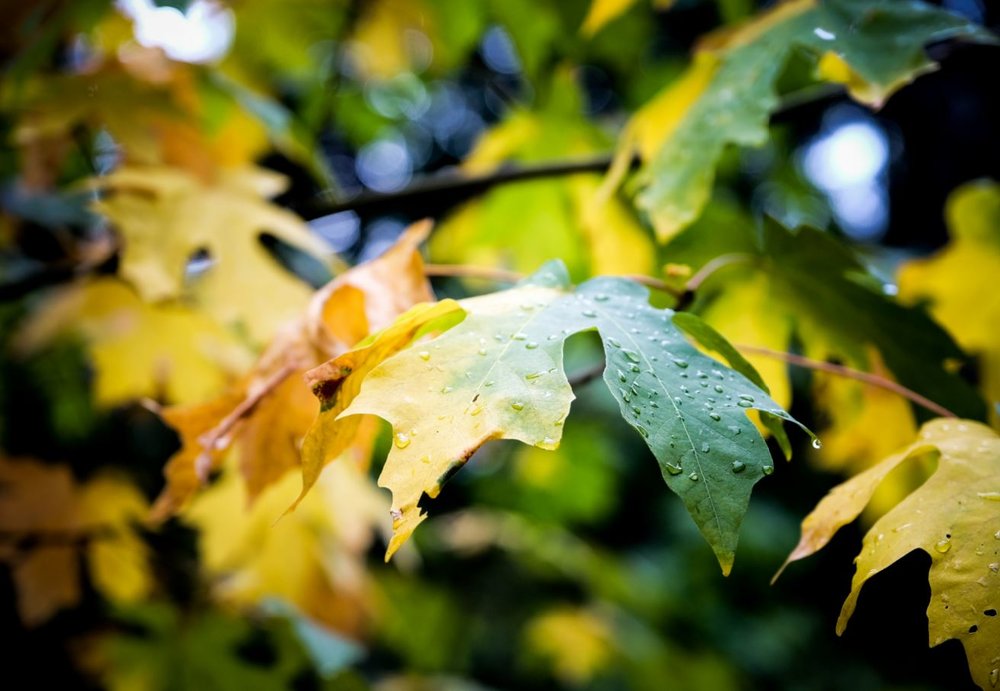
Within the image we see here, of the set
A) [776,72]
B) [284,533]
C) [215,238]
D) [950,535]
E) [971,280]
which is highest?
[776,72]

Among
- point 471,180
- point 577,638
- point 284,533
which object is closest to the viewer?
point 471,180

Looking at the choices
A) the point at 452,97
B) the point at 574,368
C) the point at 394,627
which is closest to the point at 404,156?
the point at 452,97

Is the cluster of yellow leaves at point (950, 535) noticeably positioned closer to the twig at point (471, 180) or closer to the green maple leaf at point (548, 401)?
the green maple leaf at point (548, 401)

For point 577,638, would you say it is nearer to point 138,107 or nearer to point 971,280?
point 971,280

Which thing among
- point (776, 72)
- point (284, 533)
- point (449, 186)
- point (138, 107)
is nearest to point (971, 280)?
point (776, 72)

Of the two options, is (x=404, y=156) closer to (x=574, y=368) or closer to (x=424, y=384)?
(x=574, y=368)
